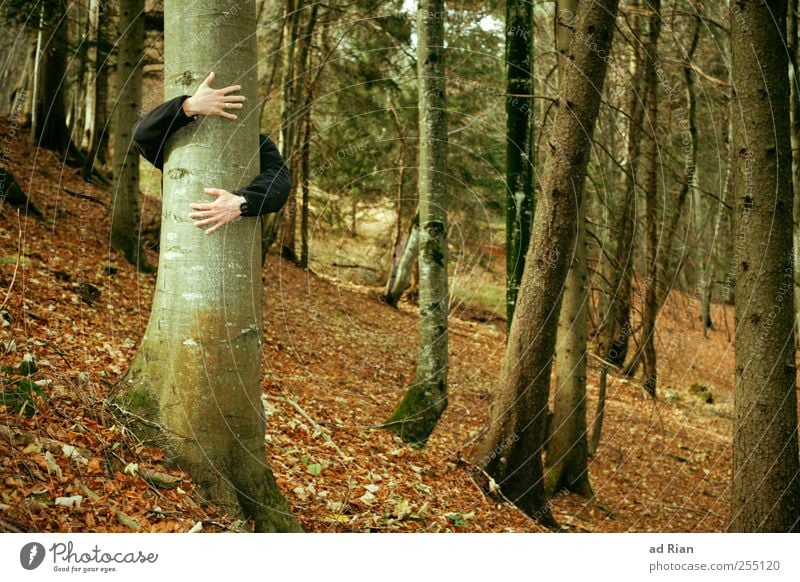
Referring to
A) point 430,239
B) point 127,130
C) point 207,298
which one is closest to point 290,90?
point 127,130

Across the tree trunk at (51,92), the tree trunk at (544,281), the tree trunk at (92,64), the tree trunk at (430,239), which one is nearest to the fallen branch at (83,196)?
the tree trunk at (51,92)

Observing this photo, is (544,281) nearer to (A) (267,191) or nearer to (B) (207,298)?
(A) (267,191)

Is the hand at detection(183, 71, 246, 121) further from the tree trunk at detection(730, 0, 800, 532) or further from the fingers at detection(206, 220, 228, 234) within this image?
the tree trunk at detection(730, 0, 800, 532)

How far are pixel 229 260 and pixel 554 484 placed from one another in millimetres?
5280

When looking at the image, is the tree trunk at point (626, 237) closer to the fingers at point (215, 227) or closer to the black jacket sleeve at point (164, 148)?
the black jacket sleeve at point (164, 148)

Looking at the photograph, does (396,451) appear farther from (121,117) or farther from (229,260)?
(121,117)

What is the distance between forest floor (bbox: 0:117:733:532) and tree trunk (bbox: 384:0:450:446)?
0.41 metres

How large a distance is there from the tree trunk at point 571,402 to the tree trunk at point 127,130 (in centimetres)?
590

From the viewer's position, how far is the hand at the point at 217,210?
3717 mm

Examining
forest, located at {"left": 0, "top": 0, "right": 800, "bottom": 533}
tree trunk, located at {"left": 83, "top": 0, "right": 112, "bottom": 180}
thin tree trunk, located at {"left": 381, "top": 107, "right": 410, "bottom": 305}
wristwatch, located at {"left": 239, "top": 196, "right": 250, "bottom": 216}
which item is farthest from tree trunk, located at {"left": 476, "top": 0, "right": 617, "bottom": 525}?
thin tree trunk, located at {"left": 381, "top": 107, "right": 410, "bottom": 305}

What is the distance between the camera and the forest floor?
3.50 metres
